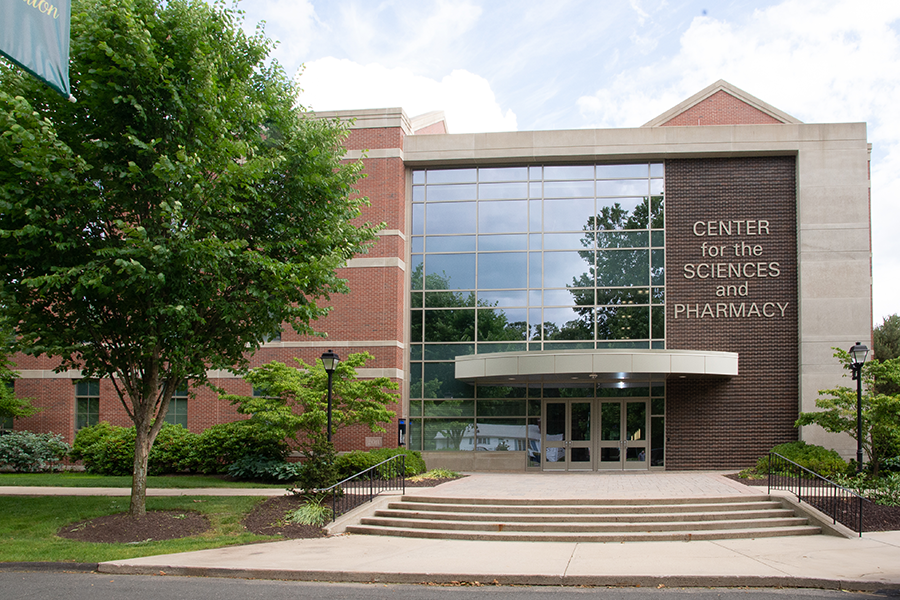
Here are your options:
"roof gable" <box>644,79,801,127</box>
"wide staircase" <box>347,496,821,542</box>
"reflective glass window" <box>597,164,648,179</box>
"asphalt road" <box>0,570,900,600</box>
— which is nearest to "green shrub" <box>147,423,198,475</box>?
"wide staircase" <box>347,496,821,542</box>

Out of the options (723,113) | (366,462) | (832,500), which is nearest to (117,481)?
(366,462)

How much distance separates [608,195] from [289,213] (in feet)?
43.4

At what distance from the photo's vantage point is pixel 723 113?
26266 mm

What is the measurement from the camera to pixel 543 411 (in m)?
24.1

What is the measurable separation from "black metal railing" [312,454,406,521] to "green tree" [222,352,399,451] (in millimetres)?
1639

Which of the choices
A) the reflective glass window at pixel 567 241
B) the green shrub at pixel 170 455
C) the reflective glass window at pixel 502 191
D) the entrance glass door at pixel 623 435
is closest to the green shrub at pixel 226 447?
the green shrub at pixel 170 455

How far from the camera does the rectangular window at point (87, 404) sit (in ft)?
85.1

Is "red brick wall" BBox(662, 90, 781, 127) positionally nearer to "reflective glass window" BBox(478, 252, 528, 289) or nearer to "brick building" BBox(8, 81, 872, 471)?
"brick building" BBox(8, 81, 872, 471)

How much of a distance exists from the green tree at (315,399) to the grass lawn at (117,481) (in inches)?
72.5

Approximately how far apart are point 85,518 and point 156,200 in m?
6.36

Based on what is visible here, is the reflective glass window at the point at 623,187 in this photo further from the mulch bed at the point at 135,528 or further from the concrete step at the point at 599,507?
the mulch bed at the point at 135,528

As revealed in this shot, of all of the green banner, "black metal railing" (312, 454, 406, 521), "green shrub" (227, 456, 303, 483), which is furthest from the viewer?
"green shrub" (227, 456, 303, 483)

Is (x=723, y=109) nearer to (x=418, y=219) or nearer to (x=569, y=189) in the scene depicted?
(x=569, y=189)

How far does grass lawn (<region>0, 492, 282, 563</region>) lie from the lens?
37.7 feet
